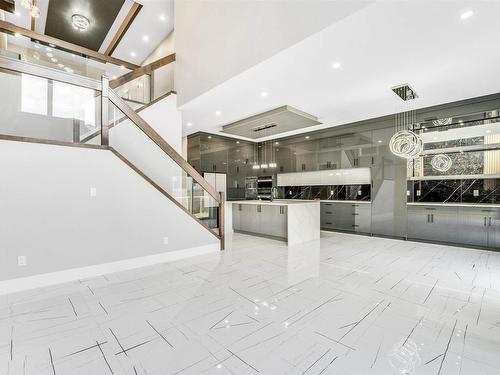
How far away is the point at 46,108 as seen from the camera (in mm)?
3957

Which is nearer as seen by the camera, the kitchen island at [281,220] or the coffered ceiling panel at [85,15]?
the kitchen island at [281,220]

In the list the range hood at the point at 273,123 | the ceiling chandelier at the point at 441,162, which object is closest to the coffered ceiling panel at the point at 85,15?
the range hood at the point at 273,123

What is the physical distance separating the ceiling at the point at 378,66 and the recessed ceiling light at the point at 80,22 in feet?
12.8

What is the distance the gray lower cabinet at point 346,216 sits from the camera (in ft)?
23.0

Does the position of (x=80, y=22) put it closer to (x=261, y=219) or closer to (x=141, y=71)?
(x=141, y=71)

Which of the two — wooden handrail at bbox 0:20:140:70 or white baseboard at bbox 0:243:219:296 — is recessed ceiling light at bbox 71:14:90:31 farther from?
white baseboard at bbox 0:243:219:296

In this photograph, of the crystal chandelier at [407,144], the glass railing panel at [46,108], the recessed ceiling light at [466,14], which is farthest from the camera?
the crystal chandelier at [407,144]

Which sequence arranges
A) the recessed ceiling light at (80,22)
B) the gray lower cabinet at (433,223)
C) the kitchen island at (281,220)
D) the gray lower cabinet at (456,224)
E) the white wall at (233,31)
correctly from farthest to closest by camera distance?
the recessed ceiling light at (80,22) < the kitchen island at (281,220) < the gray lower cabinet at (433,223) < the gray lower cabinet at (456,224) < the white wall at (233,31)

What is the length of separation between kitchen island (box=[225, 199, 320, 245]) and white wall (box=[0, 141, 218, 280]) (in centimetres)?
264

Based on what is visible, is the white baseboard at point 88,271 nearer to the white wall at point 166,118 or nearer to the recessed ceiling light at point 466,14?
the white wall at point 166,118

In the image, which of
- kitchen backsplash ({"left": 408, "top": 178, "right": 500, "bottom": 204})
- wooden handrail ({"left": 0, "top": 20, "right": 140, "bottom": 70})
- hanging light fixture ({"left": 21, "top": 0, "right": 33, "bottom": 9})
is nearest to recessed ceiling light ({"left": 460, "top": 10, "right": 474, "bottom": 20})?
kitchen backsplash ({"left": 408, "top": 178, "right": 500, "bottom": 204})

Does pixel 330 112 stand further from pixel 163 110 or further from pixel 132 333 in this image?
pixel 132 333

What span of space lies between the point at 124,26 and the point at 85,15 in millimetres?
937

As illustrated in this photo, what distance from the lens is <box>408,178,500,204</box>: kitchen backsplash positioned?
5.25 m
